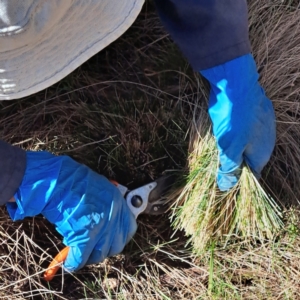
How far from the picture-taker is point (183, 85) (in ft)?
4.39

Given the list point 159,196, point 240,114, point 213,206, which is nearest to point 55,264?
point 159,196

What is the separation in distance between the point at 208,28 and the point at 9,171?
1.89ft

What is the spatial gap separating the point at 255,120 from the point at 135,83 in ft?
1.36

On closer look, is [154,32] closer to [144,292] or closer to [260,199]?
[260,199]

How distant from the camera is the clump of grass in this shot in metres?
1.20

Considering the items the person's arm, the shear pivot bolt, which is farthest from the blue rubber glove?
the shear pivot bolt

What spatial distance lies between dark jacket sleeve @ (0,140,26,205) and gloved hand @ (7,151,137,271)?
0.05 feet

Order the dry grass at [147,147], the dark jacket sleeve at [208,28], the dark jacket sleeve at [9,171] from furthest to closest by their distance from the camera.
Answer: the dry grass at [147,147] → the dark jacket sleeve at [9,171] → the dark jacket sleeve at [208,28]

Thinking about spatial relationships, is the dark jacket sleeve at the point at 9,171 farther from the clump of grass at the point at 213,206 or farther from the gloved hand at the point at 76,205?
the clump of grass at the point at 213,206

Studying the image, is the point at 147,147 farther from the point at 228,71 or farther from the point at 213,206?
the point at 228,71

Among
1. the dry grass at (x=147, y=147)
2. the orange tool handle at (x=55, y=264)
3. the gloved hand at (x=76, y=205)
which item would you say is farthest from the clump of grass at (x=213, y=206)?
the orange tool handle at (x=55, y=264)

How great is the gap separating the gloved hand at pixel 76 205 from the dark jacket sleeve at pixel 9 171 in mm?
16

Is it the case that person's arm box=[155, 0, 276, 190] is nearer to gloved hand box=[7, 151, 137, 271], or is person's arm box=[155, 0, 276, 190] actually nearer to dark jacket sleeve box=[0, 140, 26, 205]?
gloved hand box=[7, 151, 137, 271]

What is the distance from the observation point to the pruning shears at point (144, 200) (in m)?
1.29
